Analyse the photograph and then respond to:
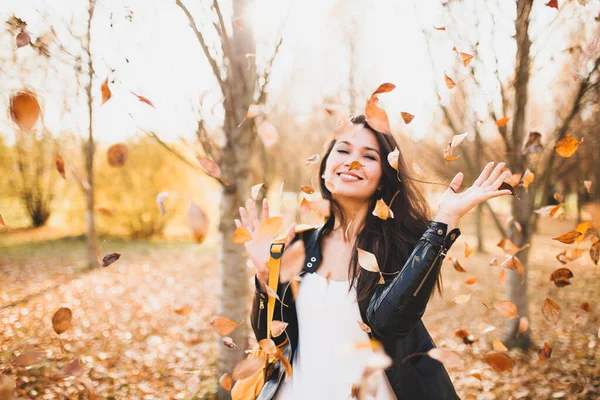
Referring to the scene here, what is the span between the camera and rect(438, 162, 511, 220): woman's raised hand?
4.47 feet

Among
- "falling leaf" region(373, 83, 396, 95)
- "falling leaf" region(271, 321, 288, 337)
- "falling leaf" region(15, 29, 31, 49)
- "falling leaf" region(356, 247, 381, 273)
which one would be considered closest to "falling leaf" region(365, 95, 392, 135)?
"falling leaf" region(373, 83, 396, 95)

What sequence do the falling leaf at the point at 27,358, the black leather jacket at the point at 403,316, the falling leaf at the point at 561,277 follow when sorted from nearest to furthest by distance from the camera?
1. the black leather jacket at the point at 403,316
2. the falling leaf at the point at 27,358
3. the falling leaf at the point at 561,277

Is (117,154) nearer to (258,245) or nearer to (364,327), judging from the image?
(258,245)

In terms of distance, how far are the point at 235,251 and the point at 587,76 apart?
3.07 m

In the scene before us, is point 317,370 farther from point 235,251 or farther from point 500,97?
point 500,97

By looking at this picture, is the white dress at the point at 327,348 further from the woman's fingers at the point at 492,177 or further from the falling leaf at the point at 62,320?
the falling leaf at the point at 62,320

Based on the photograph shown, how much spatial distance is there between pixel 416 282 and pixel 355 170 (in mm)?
625

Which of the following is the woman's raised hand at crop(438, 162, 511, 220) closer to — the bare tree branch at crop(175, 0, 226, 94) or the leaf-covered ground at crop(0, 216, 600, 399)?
the leaf-covered ground at crop(0, 216, 600, 399)

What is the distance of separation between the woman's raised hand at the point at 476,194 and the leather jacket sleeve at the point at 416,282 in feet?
0.22

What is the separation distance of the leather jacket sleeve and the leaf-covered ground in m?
0.92

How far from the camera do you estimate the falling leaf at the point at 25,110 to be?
1.43m

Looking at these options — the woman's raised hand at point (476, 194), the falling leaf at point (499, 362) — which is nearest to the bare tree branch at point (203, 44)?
the woman's raised hand at point (476, 194)

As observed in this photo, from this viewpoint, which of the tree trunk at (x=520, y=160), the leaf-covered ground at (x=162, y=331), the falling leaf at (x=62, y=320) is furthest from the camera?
the leaf-covered ground at (x=162, y=331)

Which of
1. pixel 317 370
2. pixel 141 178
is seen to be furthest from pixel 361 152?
pixel 141 178
